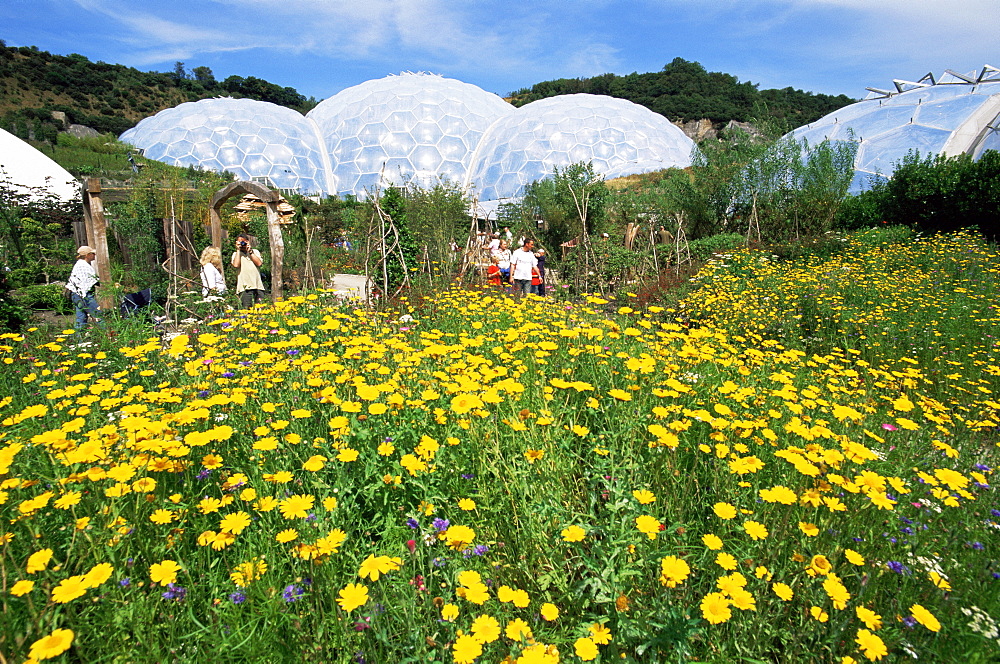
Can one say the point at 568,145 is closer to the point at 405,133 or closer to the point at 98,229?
the point at 405,133

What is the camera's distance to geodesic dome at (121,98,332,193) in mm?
27906

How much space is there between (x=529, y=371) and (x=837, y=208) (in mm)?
12948

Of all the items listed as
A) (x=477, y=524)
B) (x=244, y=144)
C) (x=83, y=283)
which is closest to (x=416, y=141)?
(x=244, y=144)

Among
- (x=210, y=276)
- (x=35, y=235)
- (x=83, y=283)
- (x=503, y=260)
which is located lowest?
(x=83, y=283)

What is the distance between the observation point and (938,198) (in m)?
12.6

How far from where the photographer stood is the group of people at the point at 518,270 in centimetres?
893

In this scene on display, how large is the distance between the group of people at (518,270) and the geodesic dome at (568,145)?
49.1 ft

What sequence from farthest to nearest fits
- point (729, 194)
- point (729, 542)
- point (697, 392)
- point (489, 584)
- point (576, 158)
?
1. point (576, 158)
2. point (729, 194)
3. point (697, 392)
4. point (729, 542)
5. point (489, 584)

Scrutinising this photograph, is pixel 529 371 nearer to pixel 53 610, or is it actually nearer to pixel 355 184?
pixel 53 610

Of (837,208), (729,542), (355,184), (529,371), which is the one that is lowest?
(729,542)

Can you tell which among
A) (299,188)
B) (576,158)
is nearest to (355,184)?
(299,188)

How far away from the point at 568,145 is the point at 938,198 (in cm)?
1645

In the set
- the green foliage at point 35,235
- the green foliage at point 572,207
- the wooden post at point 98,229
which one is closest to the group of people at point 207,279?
the wooden post at point 98,229

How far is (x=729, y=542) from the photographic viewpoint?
1.78m
